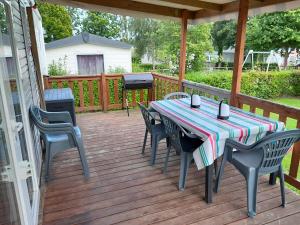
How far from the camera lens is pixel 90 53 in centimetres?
1268

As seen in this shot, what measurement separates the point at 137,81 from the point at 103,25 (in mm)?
16723

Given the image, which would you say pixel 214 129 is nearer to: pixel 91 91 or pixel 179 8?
pixel 179 8

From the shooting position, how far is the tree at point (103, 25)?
19891 millimetres

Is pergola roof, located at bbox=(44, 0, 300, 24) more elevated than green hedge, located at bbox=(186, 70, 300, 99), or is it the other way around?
pergola roof, located at bbox=(44, 0, 300, 24)

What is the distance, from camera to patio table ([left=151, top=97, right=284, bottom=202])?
215cm

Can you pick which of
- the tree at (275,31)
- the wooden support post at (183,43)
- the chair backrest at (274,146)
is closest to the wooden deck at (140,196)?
the chair backrest at (274,146)

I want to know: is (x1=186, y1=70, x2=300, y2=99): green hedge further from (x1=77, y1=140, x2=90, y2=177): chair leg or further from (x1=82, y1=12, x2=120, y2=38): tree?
(x1=82, y1=12, x2=120, y2=38): tree

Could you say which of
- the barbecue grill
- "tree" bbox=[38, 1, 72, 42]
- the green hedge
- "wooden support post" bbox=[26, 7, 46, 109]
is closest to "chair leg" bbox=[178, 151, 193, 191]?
"wooden support post" bbox=[26, 7, 46, 109]

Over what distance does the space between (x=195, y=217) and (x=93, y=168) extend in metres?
1.44

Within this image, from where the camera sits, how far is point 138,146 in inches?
145

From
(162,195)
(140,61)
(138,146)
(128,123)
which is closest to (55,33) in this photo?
(140,61)

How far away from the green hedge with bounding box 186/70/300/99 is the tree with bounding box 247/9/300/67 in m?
4.21

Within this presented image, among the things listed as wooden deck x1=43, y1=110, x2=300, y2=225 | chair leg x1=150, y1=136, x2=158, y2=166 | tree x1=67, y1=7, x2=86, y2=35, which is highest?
tree x1=67, y1=7, x2=86, y2=35

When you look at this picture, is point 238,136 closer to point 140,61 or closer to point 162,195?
point 162,195
